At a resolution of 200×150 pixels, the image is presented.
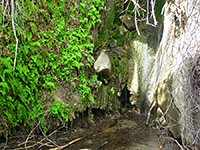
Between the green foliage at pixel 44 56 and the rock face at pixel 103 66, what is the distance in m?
0.35

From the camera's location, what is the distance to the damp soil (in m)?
4.21

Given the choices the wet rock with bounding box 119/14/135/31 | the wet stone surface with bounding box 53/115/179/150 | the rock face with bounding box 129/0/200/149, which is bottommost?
the wet stone surface with bounding box 53/115/179/150

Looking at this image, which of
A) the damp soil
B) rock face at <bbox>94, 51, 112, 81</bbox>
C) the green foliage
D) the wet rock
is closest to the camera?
the green foliage

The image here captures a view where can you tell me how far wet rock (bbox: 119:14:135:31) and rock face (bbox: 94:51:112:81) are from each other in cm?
189

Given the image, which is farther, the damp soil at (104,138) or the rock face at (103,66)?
the rock face at (103,66)

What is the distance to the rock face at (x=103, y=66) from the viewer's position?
19.2 ft

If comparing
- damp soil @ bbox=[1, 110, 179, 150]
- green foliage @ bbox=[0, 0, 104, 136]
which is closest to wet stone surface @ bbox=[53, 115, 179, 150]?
damp soil @ bbox=[1, 110, 179, 150]

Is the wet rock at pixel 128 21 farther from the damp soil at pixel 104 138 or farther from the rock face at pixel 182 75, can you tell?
the damp soil at pixel 104 138

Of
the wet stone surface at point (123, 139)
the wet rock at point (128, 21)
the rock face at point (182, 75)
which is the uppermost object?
the wet rock at point (128, 21)

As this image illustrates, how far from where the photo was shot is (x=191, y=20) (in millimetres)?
3070

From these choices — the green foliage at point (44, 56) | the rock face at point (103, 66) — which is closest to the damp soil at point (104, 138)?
the green foliage at point (44, 56)

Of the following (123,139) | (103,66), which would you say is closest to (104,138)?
(123,139)

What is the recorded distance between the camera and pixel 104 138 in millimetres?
4758

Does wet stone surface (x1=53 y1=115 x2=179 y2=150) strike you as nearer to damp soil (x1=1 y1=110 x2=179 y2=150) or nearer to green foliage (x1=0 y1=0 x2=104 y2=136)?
damp soil (x1=1 y1=110 x2=179 y2=150)
